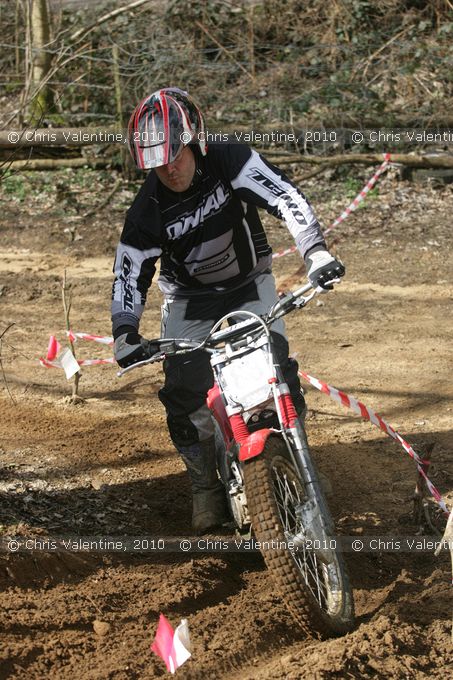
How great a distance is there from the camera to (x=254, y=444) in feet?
12.0

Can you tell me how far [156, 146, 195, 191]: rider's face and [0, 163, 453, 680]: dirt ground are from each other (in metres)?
1.88

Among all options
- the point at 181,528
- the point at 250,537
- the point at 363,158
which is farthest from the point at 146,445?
the point at 363,158

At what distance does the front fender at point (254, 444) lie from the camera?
3637mm

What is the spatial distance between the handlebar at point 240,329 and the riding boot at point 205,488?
Answer: 1.03m

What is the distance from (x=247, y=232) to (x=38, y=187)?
29.1 ft

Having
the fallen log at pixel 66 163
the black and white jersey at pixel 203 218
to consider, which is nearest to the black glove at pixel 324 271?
the black and white jersey at pixel 203 218

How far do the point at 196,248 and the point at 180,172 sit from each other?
0.44 m

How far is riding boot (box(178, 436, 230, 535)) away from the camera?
489cm

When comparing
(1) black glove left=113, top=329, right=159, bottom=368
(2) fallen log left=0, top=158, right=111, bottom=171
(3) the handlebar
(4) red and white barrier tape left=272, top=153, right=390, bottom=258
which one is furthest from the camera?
(2) fallen log left=0, top=158, right=111, bottom=171

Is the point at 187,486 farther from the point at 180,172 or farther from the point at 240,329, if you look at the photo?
the point at 180,172

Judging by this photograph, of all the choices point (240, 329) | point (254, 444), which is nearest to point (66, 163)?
point (240, 329)

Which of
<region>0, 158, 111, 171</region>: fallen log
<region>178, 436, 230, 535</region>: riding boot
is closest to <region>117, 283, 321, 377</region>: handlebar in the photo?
<region>178, 436, 230, 535</region>: riding boot

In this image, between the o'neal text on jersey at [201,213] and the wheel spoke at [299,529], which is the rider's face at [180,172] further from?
the wheel spoke at [299,529]

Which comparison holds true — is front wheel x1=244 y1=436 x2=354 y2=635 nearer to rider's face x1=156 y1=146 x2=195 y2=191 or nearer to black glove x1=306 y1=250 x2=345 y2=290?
black glove x1=306 y1=250 x2=345 y2=290
